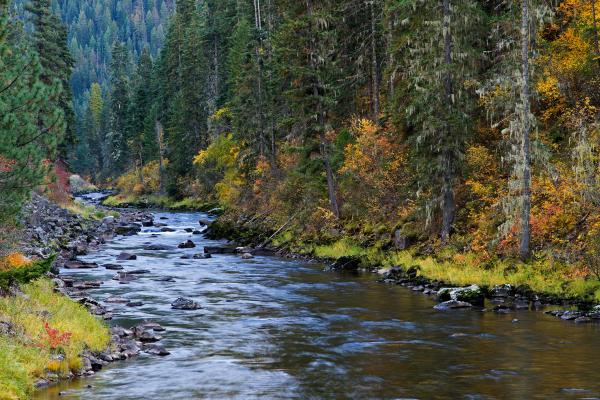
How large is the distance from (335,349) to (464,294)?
7743mm

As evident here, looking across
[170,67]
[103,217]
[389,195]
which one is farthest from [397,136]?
[170,67]

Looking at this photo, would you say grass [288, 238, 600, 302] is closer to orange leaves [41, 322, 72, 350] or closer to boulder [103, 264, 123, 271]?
boulder [103, 264, 123, 271]

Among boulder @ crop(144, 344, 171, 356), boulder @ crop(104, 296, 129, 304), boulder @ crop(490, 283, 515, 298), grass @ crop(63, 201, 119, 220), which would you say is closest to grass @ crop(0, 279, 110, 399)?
boulder @ crop(144, 344, 171, 356)

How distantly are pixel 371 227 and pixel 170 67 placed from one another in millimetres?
60206

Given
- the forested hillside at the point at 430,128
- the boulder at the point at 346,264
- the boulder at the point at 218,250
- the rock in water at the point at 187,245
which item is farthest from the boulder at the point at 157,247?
the boulder at the point at 346,264

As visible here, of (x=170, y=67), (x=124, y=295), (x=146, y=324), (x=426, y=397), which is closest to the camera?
(x=426, y=397)

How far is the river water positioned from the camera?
46.3 ft

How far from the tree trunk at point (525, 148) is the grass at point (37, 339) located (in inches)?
633

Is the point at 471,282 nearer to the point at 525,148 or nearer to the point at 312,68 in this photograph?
the point at 525,148

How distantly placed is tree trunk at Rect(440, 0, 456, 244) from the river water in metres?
4.92

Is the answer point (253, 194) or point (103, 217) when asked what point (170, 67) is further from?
point (253, 194)

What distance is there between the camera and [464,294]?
2362 centimetres

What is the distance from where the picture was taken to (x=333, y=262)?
35.0 meters

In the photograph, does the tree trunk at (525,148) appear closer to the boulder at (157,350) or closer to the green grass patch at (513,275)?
the green grass patch at (513,275)
